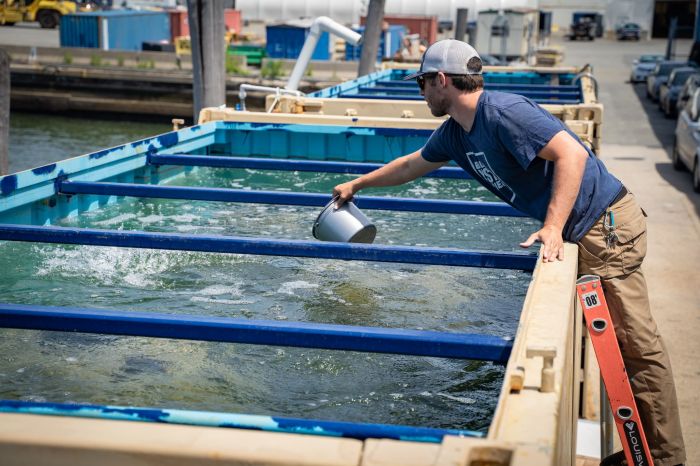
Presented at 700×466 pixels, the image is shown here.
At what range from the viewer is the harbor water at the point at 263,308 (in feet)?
13.7

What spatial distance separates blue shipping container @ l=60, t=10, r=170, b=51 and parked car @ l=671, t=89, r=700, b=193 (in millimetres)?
23932

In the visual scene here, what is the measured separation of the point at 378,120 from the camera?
823 centimetres

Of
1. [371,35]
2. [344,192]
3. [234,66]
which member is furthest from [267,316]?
[234,66]

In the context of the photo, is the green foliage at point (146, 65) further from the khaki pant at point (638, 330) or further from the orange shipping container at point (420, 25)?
the khaki pant at point (638, 330)

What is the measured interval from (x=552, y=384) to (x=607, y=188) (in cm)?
195

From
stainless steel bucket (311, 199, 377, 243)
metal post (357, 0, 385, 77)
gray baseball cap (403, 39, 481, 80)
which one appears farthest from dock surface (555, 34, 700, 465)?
metal post (357, 0, 385, 77)

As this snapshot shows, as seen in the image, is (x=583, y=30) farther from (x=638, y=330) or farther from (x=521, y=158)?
(x=521, y=158)

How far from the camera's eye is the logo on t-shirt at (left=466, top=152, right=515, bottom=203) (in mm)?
4273

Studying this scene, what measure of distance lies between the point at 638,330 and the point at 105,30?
3388 centimetres

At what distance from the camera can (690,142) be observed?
16.7 metres

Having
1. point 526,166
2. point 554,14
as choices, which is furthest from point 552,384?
point 554,14

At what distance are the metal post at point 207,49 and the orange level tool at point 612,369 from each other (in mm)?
7841

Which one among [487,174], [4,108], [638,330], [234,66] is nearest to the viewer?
[638,330]

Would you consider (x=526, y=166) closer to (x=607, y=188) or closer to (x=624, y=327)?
(x=607, y=188)
